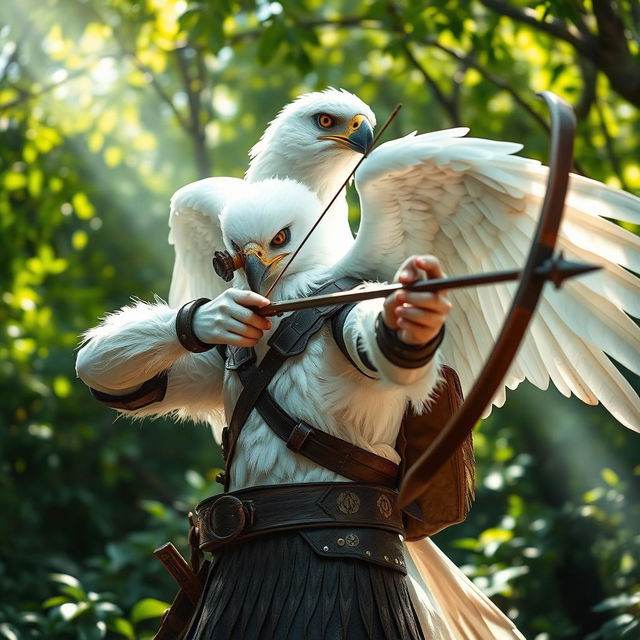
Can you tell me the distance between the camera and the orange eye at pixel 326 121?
7.57 feet

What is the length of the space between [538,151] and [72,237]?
313cm

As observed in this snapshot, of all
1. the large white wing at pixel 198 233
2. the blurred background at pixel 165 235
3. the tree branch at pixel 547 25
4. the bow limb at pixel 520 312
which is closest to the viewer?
the bow limb at pixel 520 312

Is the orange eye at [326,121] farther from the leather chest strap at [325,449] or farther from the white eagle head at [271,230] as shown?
the leather chest strap at [325,449]

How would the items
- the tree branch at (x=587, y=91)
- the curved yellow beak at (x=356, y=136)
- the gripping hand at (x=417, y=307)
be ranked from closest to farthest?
the gripping hand at (x=417, y=307) < the curved yellow beak at (x=356, y=136) < the tree branch at (x=587, y=91)

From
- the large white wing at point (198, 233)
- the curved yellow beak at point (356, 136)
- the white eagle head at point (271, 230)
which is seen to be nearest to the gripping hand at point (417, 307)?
the white eagle head at point (271, 230)

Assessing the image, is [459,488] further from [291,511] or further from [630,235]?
[630,235]

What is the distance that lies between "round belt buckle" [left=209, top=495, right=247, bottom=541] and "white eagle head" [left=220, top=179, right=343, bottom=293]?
18.0 inches

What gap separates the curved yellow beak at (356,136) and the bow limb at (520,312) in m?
0.76

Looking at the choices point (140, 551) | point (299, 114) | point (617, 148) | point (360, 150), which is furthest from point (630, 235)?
point (617, 148)

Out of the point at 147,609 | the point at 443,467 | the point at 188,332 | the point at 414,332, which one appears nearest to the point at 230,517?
the point at 188,332

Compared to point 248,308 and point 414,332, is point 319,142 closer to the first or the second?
point 248,308

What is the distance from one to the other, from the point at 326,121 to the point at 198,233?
0.53 m

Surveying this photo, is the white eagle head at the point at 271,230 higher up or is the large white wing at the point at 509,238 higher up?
the white eagle head at the point at 271,230

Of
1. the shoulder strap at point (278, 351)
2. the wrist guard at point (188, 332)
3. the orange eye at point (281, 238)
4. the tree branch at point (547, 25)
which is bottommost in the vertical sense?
the shoulder strap at point (278, 351)
